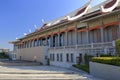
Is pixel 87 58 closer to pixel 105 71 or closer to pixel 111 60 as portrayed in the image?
pixel 105 71

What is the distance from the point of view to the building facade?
74.9 feet

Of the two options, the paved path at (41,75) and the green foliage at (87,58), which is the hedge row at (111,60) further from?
the green foliage at (87,58)

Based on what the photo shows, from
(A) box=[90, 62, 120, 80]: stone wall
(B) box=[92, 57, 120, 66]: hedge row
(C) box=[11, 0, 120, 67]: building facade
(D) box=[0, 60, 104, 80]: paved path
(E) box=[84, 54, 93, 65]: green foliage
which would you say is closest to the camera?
(A) box=[90, 62, 120, 80]: stone wall

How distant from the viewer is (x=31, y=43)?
50750mm

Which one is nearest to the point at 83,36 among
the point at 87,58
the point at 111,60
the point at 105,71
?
the point at 87,58

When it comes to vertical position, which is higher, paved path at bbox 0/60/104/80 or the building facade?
the building facade

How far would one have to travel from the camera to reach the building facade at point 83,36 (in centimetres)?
2283

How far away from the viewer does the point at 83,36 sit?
102ft

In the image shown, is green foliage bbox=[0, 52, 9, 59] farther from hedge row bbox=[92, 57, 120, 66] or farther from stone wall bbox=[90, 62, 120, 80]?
hedge row bbox=[92, 57, 120, 66]

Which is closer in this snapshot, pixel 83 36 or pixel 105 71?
pixel 105 71

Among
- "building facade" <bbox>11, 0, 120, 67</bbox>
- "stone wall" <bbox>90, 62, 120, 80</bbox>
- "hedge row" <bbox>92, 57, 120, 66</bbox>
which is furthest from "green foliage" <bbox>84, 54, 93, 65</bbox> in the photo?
"hedge row" <bbox>92, 57, 120, 66</bbox>

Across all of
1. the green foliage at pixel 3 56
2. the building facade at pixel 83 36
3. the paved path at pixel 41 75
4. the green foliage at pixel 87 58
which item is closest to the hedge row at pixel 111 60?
the paved path at pixel 41 75

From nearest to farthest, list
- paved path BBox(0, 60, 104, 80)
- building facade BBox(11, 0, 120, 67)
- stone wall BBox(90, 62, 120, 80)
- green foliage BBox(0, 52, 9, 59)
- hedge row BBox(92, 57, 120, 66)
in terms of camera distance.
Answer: stone wall BBox(90, 62, 120, 80) < hedge row BBox(92, 57, 120, 66) < paved path BBox(0, 60, 104, 80) < building facade BBox(11, 0, 120, 67) < green foliage BBox(0, 52, 9, 59)

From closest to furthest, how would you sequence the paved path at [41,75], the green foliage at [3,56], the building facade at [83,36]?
the paved path at [41,75] < the building facade at [83,36] < the green foliage at [3,56]
